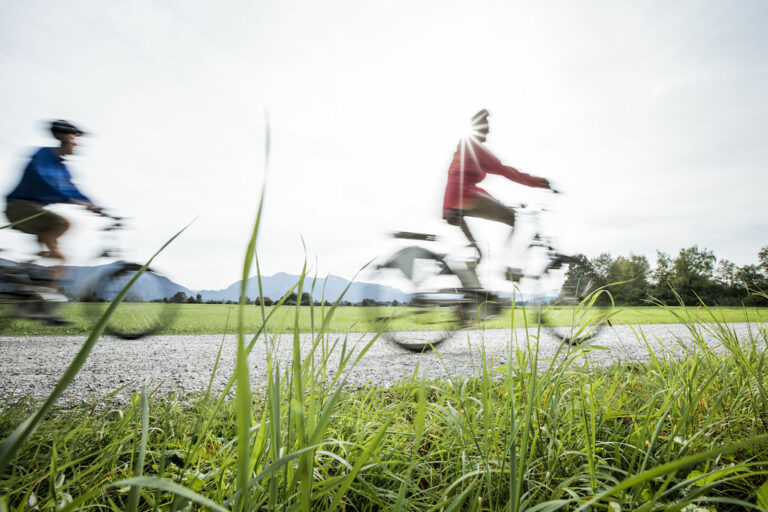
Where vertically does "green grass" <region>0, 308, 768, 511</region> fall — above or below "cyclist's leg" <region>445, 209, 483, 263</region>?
below

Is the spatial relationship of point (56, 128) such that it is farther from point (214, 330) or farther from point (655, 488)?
point (655, 488)

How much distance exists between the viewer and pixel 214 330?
6008 mm

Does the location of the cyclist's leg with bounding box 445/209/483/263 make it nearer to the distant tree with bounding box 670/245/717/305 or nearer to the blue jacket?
the blue jacket

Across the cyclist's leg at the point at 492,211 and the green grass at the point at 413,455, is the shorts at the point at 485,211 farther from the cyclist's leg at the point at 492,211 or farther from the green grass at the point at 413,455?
the green grass at the point at 413,455

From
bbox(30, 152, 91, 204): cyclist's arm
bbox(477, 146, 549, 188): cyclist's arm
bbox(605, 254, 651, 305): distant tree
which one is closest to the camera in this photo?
bbox(605, 254, 651, 305): distant tree

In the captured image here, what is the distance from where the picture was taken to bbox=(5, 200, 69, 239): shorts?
4.25 m

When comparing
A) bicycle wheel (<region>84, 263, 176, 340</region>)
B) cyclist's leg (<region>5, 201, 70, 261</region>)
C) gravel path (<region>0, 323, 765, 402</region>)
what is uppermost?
cyclist's leg (<region>5, 201, 70, 261</region>)

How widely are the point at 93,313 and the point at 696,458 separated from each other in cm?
637

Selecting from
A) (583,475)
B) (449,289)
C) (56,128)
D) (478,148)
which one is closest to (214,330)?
(56,128)

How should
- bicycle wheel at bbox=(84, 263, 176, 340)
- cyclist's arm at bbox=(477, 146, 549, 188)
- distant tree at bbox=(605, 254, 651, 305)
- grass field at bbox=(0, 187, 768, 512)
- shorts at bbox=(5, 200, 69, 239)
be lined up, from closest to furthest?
grass field at bbox=(0, 187, 768, 512)
distant tree at bbox=(605, 254, 651, 305)
shorts at bbox=(5, 200, 69, 239)
cyclist's arm at bbox=(477, 146, 549, 188)
bicycle wheel at bbox=(84, 263, 176, 340)

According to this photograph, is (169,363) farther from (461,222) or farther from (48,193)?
(461,222)

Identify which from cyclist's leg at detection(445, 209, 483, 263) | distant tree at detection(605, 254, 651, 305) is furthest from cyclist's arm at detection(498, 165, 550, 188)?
distant tree at detection(605, 254, 651, 305)

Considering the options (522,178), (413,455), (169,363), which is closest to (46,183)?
(169,363)

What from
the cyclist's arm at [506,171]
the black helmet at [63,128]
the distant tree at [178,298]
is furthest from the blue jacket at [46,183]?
the cyclist's arm at [506,171]
